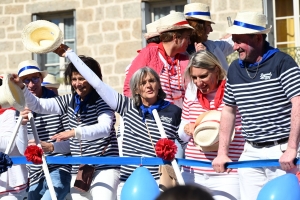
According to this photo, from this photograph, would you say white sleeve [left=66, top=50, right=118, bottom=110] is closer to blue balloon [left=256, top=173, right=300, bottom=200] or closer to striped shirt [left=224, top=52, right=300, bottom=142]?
striped shirt [left=224, top=52, right=300, bottom=142]

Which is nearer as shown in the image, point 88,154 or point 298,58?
point 88,154

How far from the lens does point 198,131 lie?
6.25 m

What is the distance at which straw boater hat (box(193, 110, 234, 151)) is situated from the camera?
6.25m

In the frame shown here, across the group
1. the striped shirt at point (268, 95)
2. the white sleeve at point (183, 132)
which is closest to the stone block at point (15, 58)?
the white sleeve at point (183, 132)

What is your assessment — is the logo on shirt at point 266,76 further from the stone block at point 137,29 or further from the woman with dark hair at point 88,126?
the stone block at point 137,29

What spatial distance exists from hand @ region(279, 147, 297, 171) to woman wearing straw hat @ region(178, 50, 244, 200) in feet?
2.03

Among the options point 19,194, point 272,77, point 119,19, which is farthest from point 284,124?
point 119,19

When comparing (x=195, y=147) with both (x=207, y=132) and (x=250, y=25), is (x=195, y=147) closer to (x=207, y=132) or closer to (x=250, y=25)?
(x=207, y=132)

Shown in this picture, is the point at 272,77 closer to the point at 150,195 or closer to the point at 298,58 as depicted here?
the point at 150,195

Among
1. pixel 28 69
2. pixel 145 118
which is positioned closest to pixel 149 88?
pixel 145 118

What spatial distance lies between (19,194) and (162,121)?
79.4 inches

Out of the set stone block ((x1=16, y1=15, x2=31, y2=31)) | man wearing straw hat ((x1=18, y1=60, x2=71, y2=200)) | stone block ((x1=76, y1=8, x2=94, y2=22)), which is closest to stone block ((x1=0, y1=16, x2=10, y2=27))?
stone block ((x1=16, y1=15, x2=31, y2=31))

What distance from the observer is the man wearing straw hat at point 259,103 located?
5773 mm

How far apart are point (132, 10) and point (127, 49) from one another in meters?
0.74
